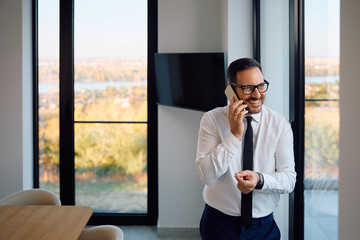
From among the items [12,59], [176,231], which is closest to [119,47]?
[12,59]

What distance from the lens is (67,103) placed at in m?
4.54

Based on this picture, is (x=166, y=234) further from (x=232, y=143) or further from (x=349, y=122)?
(x=349, y=122)

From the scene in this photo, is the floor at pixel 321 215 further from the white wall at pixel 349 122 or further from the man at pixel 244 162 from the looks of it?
the white wall at pixel 349 122

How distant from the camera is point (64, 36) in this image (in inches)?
177

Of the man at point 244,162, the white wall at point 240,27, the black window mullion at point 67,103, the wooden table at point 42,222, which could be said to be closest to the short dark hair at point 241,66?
the man at point 244,162

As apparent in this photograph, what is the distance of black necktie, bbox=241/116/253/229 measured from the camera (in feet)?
6.23

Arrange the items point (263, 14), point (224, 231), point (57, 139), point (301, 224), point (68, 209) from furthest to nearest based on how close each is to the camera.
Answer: point (57, 139) → point (263, 14) → point (68, 209) → point (301, 224) → point (224, 231)

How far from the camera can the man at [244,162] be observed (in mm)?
1875

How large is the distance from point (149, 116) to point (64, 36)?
1.34 meters

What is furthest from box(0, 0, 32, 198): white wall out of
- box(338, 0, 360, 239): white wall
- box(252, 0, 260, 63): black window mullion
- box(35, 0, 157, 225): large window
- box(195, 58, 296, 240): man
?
box(338, 0, 360, 239): white wall

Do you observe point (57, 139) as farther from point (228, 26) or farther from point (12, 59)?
point (228, 26)

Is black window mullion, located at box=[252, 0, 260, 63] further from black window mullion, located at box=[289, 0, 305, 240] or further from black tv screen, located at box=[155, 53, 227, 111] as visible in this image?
black window mullion, located at box=[289, 0, 305, 240]

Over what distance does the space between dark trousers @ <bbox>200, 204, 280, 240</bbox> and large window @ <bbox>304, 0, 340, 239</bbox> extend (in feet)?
1.05

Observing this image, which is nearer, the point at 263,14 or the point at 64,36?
the point at 263,14
